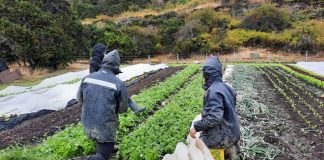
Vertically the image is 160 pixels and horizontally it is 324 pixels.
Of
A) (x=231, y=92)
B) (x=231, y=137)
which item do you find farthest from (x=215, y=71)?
(x=231, y=137)

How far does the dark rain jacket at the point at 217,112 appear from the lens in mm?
4879

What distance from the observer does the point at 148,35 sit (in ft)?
155

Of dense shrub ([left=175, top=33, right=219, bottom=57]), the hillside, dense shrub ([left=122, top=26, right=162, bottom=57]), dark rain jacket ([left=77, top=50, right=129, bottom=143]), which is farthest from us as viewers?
dense shrub ([left=122, top=26, right=162, bottom=57])

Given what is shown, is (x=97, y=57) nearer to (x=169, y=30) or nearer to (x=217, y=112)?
(x=217, y=112)

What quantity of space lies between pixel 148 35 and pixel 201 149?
1697 inches

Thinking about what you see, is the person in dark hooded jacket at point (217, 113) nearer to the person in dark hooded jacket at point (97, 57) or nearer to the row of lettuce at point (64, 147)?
the person in dark hooded jacket at point (97, 57)

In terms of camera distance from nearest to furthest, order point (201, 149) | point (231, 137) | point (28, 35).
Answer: point (201, 149), point (231, 137), point (28, 35)

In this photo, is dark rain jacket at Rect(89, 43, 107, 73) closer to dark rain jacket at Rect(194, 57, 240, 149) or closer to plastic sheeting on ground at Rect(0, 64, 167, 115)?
dark rain jacket at Rect(194, 57, 240, 149)

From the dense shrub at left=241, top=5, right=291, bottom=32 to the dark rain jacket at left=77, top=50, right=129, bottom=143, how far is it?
138ft

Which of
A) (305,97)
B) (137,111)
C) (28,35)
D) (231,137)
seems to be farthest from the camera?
(28,35)

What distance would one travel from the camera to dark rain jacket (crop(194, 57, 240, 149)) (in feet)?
16.0

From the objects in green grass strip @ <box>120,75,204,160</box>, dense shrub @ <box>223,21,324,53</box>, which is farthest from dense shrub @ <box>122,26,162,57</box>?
green grass strip @ <box>120,75,204,160</box>

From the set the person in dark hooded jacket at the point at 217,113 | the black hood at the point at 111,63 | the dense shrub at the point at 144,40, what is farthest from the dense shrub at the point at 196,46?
the person in dark hooded jacket at the point at 217,113

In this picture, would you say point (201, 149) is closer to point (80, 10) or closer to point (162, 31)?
point (162, 31)
